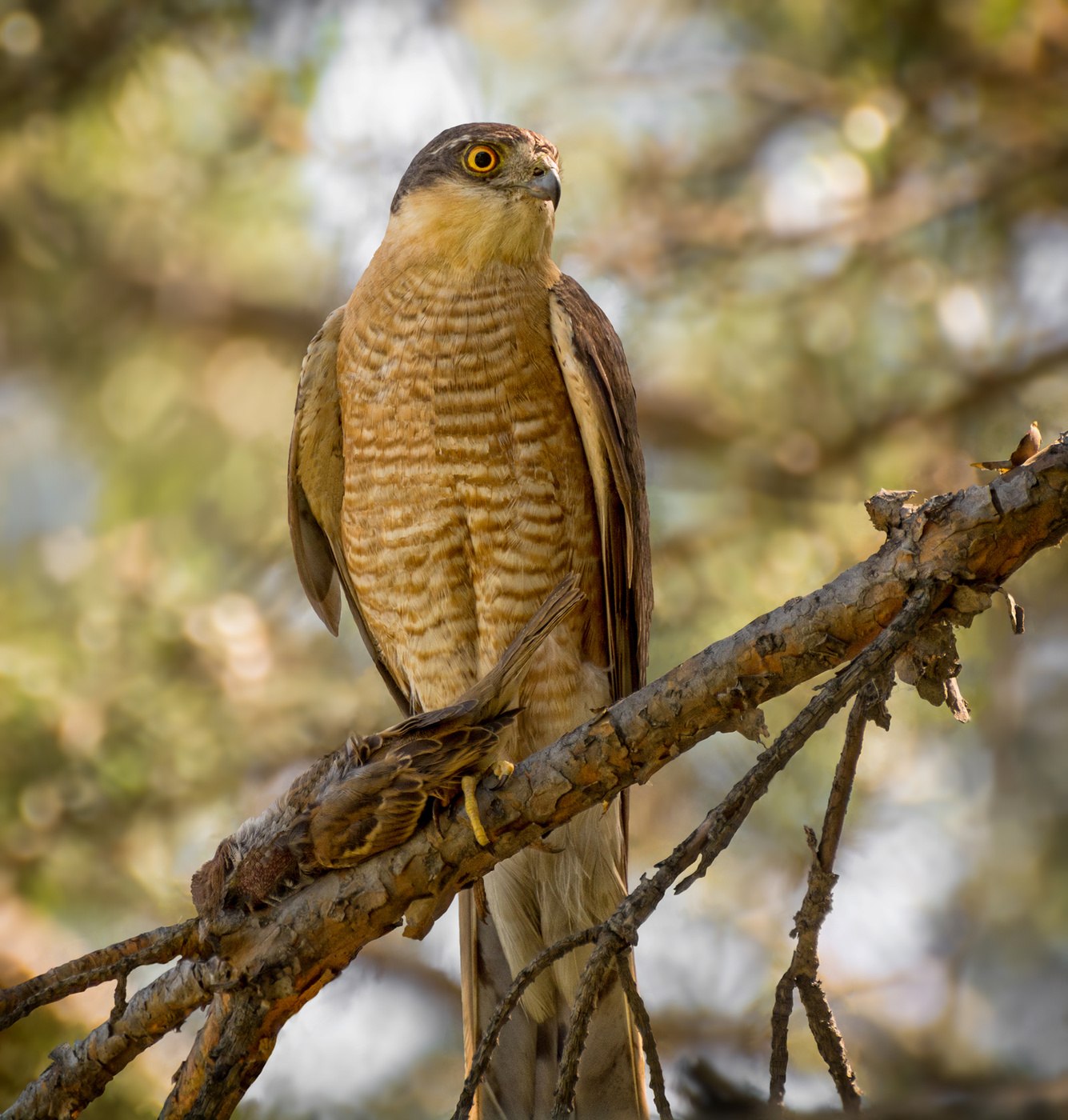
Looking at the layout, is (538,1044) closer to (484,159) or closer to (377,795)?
(377,795)

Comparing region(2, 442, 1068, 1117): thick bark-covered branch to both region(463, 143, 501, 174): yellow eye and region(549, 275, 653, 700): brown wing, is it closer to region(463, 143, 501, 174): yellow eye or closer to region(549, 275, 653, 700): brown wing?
region(549, 275, 653, 700): brown wing

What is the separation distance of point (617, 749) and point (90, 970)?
3.51 ft

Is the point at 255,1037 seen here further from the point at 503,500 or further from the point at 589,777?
the point at 503,500

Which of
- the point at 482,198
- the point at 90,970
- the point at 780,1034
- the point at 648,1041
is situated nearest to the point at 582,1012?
the point at 648,1041

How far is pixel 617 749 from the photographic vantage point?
2156mm

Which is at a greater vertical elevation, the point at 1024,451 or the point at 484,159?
the point at 484,159

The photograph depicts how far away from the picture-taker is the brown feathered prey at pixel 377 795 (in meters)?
2.37

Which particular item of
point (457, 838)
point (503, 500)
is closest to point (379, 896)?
point (457, 838)

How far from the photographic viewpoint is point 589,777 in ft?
7.25

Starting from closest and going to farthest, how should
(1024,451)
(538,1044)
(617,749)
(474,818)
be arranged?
1. (1024,451)
2. (617,749)
3. (474,818)
4. (538,1044)

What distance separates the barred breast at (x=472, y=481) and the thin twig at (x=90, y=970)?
54.2 inches

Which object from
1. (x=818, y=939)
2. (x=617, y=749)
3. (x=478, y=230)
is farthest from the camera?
(x=478, y=230)

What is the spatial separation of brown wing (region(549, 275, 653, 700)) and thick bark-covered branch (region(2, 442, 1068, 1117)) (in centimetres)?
117

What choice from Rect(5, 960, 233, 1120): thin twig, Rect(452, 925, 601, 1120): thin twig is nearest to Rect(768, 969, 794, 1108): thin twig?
Rect(452, 925, 601, 1120): thin twig
